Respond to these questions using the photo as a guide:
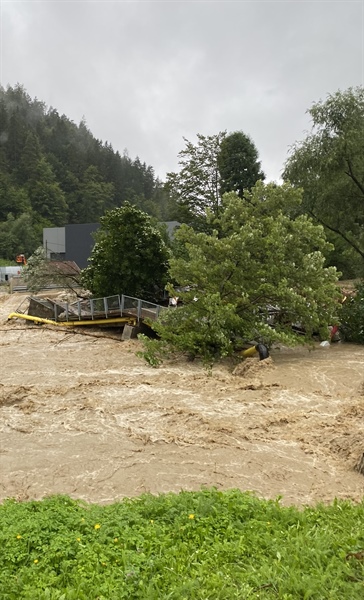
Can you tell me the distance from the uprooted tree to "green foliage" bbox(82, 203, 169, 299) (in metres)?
6.07

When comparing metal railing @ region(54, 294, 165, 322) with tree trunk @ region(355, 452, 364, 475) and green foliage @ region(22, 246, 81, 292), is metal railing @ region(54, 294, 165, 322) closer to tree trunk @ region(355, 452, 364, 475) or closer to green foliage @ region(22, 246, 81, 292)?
green foliage @ region(22, 246, 81, 292)

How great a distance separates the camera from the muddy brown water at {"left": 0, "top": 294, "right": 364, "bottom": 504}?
7695 mm

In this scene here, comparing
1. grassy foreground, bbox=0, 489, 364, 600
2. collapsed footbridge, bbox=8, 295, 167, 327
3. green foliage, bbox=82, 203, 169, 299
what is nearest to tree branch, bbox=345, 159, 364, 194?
green foliage, bbox=82, 203, 169, 299

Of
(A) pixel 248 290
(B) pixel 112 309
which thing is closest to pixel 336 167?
(A) pixel 248 290

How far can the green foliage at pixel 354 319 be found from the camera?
20.4 meters

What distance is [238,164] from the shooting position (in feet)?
126

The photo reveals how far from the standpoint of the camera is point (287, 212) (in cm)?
2438

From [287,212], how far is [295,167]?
2459 mm

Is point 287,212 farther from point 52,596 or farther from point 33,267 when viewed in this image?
point 52,596

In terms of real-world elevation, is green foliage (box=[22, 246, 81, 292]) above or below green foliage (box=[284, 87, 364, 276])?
below

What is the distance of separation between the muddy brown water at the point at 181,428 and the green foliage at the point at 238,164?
895 inches

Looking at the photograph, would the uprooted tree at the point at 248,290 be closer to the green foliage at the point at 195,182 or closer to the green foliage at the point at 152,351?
the green foliage at the point at 152,351

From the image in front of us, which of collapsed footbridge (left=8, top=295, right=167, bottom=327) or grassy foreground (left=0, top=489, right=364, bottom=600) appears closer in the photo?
grassy foreground (left=0, top=489, right=364, bottom=600)

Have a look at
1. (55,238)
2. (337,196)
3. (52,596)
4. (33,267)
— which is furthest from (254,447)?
(55,238)
